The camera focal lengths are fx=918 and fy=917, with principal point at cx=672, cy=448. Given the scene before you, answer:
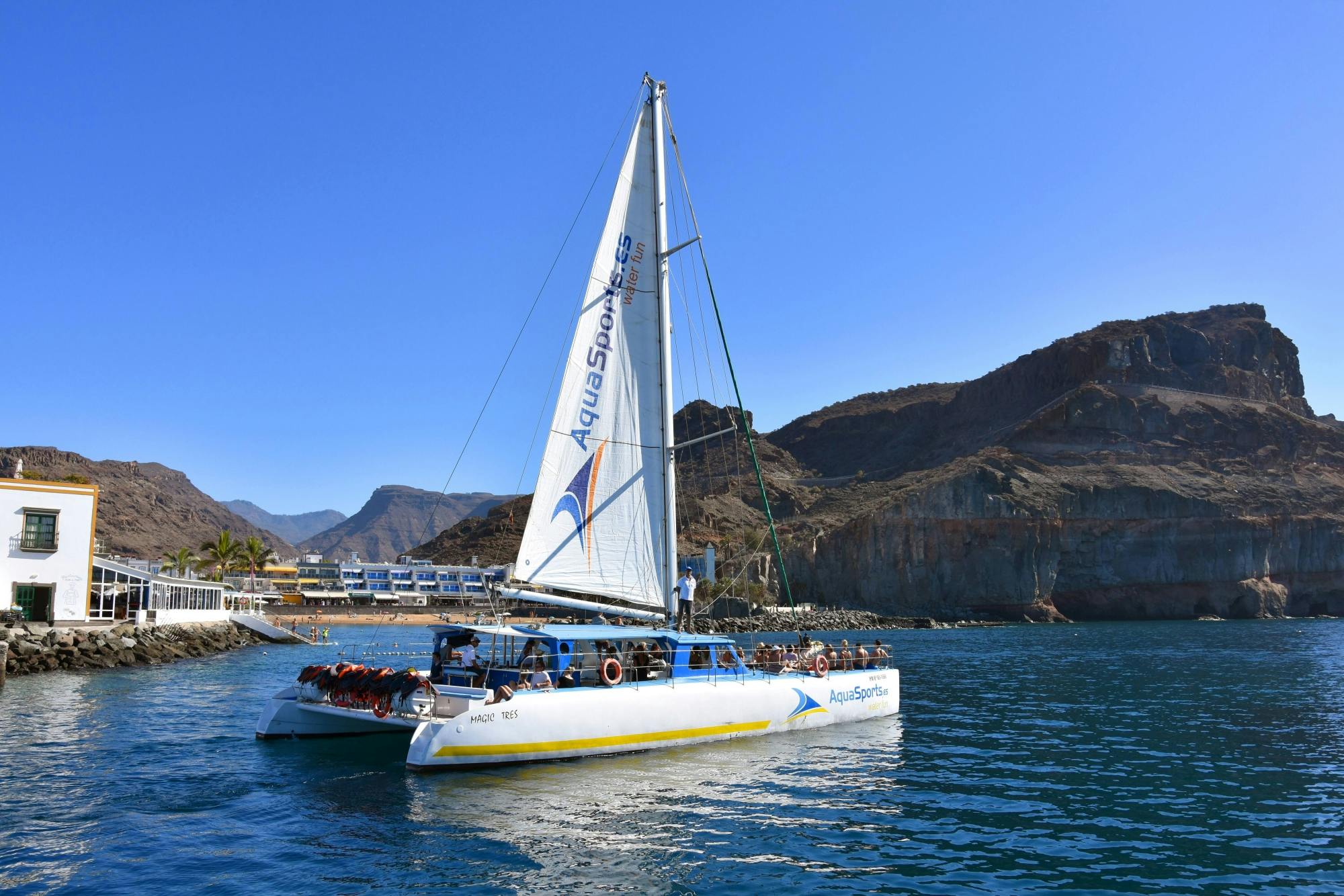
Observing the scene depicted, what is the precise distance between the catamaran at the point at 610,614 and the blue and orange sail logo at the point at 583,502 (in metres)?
0.03

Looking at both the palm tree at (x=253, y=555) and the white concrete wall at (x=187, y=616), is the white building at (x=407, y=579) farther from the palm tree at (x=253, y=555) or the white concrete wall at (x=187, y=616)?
the white concrete wall at (x=187, y=616)

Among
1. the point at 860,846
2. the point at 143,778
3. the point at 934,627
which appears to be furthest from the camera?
the point at 934,627

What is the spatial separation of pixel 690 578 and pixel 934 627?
84.0 metres

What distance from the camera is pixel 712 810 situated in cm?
1420

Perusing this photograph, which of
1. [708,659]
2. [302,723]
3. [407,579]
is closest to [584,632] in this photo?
[708,659]

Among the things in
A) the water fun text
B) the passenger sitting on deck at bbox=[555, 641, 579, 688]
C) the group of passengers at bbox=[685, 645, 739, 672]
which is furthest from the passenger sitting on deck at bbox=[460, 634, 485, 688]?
the water fun text

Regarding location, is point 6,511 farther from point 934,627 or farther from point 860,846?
point 934,627

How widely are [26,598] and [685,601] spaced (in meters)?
36.6

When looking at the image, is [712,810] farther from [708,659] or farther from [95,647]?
[95,647]

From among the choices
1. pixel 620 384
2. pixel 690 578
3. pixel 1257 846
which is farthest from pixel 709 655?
pixel 1257 846

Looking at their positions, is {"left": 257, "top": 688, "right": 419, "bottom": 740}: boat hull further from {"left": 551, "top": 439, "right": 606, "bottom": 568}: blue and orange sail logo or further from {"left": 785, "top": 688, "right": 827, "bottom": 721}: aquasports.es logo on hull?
{"left": 785, "top": 688, "right": 827, "bottom": 721}: aquasports.es logo on hull

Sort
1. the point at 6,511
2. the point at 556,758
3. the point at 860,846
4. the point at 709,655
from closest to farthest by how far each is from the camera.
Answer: the point at 860,846 < the point at 556,758 < the point at 709,655 < the point at 6,511

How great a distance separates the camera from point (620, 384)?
68.5 feet

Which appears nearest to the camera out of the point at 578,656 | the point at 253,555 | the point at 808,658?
the point at 578,656
